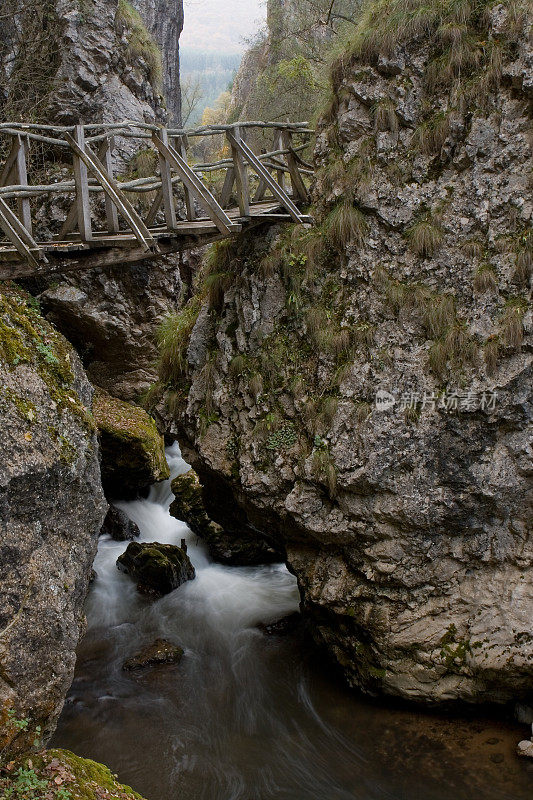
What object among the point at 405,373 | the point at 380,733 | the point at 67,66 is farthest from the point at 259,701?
the point at 67,66

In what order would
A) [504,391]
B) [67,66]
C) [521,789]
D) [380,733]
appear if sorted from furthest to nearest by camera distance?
[67,66], [380,733], [504,391], [521,789]

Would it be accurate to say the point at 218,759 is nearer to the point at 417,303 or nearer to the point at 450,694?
the point at 450,694

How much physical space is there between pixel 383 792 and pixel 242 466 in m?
4.18

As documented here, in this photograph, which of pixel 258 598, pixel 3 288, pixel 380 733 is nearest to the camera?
pixel 380 733

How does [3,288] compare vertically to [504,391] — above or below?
above

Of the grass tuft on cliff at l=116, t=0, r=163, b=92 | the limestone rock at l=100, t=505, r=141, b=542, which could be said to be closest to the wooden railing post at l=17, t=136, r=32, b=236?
the limestone rock at l=100, t=505, r=141, b=542

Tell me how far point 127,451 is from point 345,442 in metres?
6.68

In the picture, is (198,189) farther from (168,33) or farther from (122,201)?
(168,33)

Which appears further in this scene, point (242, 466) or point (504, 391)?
point (242, 466)

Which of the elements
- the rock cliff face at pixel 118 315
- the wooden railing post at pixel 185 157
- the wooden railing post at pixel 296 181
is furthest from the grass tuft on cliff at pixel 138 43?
the wooden railing post at pixel 296 181

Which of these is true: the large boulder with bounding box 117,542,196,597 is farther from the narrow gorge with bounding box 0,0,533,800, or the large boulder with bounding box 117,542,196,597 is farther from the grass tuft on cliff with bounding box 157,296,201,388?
the grass tuft on cliff with bounding box 157,296,201,388

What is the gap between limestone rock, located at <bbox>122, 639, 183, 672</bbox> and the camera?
29.4 ft

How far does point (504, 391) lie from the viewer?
22.6 ft

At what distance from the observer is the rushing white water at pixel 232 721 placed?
671 centimetres
